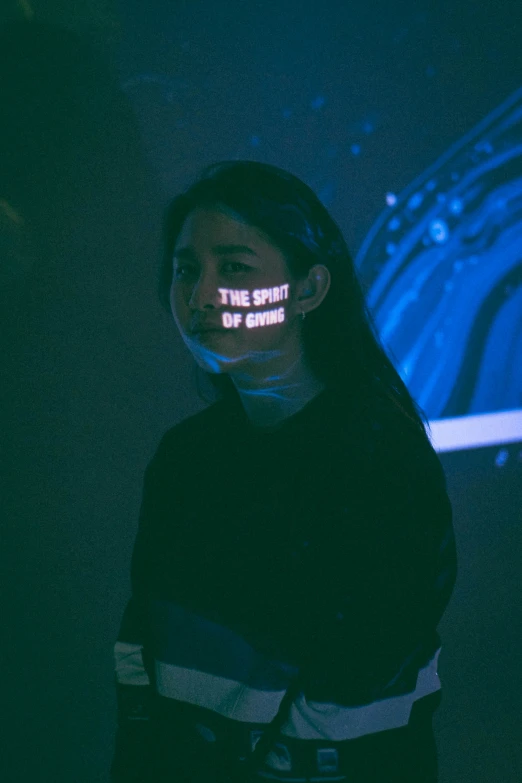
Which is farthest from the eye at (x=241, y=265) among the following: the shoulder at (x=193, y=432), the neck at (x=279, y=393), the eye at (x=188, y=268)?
the shoulder at (x=193, y=432)

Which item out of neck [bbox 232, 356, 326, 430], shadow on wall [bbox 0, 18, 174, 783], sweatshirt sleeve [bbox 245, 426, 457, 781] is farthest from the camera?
shadow on wall [bbox 0, 18, 174, 783]

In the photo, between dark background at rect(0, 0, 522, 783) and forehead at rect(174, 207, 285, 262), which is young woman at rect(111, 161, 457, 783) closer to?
forehead at rect(174, 207, 285, 262)

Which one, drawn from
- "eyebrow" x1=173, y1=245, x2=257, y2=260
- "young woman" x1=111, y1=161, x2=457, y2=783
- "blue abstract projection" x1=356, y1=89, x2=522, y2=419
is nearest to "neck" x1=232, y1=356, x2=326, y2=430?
"young woman" x1=111, y1=161, x2=457, y2=783

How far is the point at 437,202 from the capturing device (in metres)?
1.45

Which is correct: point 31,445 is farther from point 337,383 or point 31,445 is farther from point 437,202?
point 437,202

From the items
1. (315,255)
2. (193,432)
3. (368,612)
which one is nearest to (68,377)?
(193,432)

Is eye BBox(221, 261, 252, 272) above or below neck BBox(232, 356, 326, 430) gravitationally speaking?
above

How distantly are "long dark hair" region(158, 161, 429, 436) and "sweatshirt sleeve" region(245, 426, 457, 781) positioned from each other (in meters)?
0.14

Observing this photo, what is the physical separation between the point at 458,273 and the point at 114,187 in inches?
38.7

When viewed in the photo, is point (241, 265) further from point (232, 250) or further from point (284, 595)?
point (284, 595)

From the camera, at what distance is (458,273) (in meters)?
1.53

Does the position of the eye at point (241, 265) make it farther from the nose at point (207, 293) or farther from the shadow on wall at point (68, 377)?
the shadow on wall at point (68, 377)

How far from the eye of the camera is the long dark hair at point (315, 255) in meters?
0.87

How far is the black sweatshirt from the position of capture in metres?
0.79
